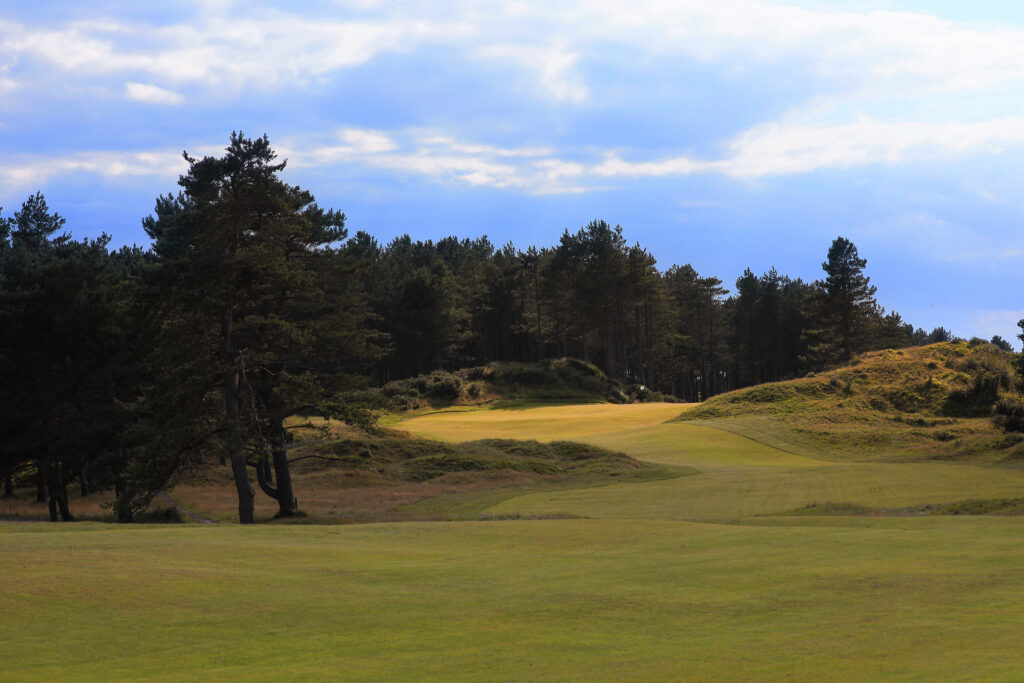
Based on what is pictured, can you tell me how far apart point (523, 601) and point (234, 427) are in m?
21.5

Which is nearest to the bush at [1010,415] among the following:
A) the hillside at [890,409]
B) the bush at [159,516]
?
the hillside at [890,409]

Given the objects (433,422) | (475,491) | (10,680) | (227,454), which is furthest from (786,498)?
(433,422)

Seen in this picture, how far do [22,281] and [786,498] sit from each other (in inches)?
1372

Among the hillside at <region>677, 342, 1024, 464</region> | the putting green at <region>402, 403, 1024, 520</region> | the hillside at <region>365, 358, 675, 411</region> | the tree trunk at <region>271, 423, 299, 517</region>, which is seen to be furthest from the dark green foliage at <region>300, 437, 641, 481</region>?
the hillside at <region>365, 358, 675, 411</region>

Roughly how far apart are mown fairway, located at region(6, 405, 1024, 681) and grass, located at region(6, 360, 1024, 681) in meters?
0.06

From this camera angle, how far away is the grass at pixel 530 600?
431 inches

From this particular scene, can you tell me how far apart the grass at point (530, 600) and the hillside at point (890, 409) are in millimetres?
28903

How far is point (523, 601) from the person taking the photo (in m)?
15.0

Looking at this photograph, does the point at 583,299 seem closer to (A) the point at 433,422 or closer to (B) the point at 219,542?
(A) the point at 433,422

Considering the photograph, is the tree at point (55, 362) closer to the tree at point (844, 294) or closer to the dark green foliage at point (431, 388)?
the dark green foliage at point (431, 388)

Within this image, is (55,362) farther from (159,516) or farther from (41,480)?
(159,516)

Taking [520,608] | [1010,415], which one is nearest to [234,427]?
[520,608]

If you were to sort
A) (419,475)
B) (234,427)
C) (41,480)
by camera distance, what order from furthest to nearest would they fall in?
(419,475), (41,480), (234,427)

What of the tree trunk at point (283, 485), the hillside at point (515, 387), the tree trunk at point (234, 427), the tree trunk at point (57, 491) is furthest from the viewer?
the hillside at point (515, 387)
